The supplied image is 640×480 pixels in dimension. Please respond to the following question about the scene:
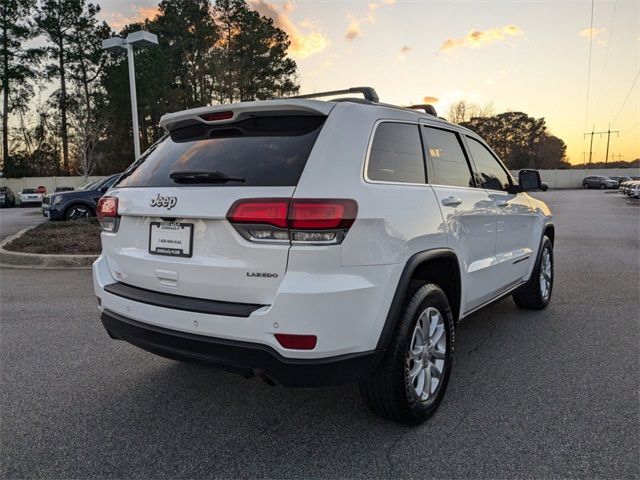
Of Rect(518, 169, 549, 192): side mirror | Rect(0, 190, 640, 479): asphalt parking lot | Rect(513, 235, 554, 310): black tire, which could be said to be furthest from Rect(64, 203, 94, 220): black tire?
Rect(518, 169, 549, 192): side mirror

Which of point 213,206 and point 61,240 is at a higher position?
point 213,206

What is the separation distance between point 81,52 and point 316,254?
151 feet

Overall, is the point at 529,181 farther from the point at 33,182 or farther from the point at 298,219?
the point at 33,182

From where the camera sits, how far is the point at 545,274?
526 centimetres

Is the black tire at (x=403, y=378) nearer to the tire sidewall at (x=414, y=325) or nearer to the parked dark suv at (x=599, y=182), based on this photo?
the tire sidewall at (x=414, y=325)

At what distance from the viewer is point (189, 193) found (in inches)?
98.4

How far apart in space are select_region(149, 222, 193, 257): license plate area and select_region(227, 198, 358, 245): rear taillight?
0.40 m

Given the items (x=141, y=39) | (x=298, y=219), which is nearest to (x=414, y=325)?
(x=298, y=219)

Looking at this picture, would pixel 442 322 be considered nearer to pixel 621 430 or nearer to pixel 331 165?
pixel 621 430

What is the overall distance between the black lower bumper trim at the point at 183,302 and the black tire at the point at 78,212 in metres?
12.2

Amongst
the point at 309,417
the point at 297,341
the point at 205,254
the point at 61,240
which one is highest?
the point at 205,254

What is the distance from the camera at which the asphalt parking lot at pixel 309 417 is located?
2410 millimetres

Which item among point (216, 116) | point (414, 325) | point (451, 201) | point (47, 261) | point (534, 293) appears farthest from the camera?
point (47, 261)

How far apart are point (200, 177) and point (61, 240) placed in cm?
814
